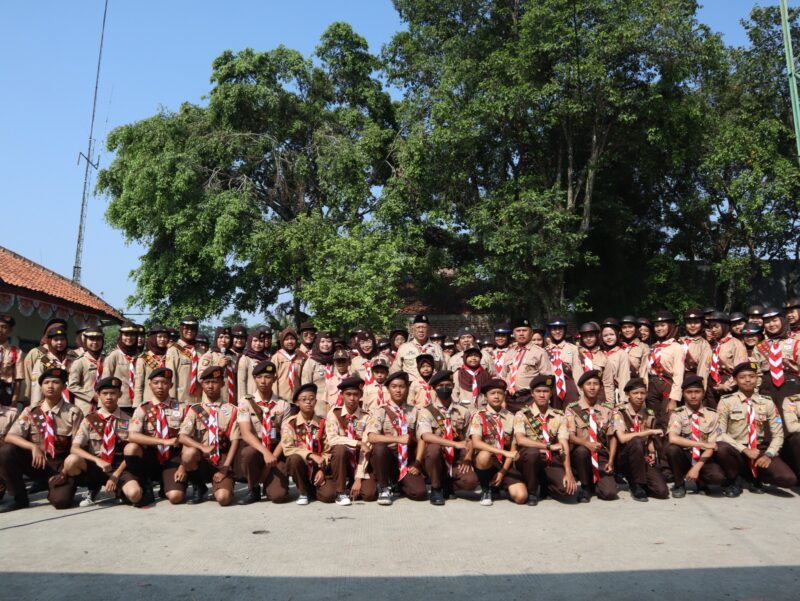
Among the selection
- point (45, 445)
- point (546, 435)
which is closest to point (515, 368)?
point (546, 435)

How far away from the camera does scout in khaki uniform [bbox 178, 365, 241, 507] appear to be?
5.79m

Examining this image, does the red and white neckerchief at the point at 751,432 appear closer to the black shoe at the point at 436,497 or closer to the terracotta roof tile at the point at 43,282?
the black shoe at the point at 436,497

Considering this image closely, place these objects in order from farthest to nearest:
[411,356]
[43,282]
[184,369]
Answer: [43,282] → [411,356] → [184,369]

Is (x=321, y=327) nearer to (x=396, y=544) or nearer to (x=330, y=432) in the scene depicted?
(x=330, y=432)

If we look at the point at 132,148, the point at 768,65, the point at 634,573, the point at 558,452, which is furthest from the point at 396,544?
the point at 768,65

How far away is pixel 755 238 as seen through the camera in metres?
18.1

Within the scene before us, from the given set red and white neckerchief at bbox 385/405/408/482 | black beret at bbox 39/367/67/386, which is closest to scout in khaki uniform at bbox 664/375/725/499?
red and white neckerchief at bbox 385/405/408/482

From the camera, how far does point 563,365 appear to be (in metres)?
7.62

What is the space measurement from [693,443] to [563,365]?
1881mm

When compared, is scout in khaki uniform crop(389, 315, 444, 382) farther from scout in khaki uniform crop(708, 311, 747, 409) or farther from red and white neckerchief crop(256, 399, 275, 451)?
scout in khaki uniform crop(708, 311, 747, 409)

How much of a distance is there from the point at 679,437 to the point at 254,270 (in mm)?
14528

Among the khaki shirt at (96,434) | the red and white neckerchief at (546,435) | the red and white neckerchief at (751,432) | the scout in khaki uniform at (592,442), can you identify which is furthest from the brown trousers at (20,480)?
the red and white neckerchief at (751,432)

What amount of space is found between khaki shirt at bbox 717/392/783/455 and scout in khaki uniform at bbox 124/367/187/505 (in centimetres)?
513

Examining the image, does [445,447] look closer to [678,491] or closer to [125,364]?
[678,491]
